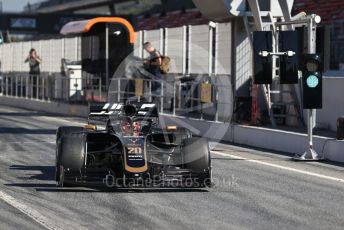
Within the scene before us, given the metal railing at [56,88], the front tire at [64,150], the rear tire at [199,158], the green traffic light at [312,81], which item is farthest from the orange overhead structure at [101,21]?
the rear tire at [199,158]

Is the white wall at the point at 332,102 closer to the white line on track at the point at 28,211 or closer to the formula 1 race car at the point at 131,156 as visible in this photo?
the formula 1 race car at the point at 131,156

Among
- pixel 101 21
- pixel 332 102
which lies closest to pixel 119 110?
pixel 332 102

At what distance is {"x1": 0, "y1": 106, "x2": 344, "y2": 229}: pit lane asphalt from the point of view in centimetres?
871

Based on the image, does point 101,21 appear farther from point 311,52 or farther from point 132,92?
point 311,52

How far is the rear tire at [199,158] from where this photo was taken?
35.9 ft

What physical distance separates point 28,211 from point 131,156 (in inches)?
73.5

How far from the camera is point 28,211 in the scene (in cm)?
922

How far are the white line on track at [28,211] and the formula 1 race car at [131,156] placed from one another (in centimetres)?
87

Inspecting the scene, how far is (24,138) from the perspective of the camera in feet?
64.3

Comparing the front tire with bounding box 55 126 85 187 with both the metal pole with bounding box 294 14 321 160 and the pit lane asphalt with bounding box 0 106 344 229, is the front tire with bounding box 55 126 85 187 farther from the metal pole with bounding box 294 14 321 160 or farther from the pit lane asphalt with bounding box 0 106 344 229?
the metal pole with bounding box 294 14 321 160

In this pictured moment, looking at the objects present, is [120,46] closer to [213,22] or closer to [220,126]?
[213,22]

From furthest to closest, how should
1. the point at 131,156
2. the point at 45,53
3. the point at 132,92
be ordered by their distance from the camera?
the point at 45,53
the point at 132,92
the point at 131,156

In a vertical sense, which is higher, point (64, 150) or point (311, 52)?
point (311, 52)

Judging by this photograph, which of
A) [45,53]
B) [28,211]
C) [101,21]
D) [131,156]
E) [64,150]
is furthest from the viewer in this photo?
[45,53]
